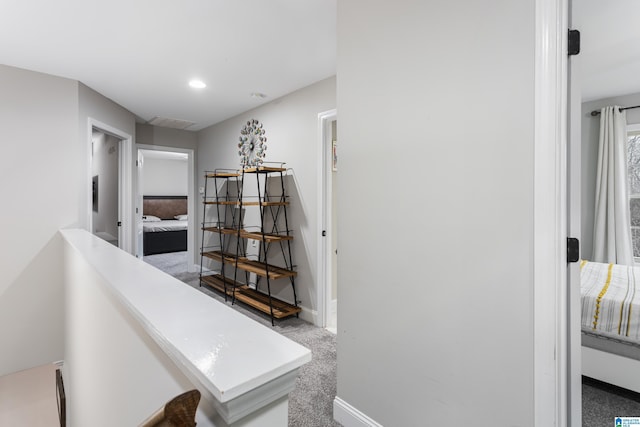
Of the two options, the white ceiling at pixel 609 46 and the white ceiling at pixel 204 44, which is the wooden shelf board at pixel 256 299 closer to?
the white ceiling at pixel 204 44

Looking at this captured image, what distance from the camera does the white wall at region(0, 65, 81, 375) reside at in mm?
2742

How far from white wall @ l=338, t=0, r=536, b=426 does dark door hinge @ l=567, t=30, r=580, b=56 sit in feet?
0.38

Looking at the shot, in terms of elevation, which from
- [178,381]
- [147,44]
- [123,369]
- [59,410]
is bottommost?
[59,410]

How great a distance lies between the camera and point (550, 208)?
996 millimetres

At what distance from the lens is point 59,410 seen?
8.57 ft

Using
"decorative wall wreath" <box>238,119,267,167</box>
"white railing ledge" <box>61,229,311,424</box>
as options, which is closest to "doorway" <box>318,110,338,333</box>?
"decorative wall wreath" <box>238,119,267,167</box>

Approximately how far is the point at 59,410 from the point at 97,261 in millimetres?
2366

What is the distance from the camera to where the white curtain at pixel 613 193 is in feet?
11.0

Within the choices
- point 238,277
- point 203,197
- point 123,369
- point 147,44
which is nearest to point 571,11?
point 123,369

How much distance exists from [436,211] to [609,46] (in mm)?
2392

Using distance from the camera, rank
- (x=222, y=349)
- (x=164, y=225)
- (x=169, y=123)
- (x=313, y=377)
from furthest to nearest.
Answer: (x=164, y=225), (x=169, y=123), (x=313, y=377), (x=222, y=349)

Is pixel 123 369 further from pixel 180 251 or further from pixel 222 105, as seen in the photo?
pixel 180 251

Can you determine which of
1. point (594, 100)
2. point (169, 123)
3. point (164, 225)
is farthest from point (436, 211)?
point (164, 225)

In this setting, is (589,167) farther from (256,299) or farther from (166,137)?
(166,137)
